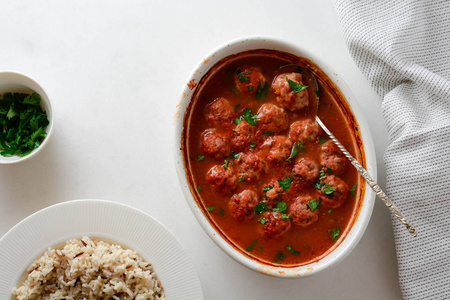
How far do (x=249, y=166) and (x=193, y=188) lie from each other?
0.39m

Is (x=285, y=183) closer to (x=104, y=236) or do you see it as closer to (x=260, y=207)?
(x=260, y=207)

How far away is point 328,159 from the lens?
127 inches

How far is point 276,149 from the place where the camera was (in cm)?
320

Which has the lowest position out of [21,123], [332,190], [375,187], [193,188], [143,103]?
[375,187]

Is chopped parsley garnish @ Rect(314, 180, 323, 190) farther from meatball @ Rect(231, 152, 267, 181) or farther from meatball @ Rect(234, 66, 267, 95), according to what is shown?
meatball @ Rect(234, 66, 267, 95)

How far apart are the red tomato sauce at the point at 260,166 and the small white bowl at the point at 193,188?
5cm

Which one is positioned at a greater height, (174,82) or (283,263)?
(174,82)

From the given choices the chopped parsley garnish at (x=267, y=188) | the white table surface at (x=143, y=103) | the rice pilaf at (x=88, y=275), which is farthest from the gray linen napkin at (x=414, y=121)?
the rice pilaf at (x=88, y=275)

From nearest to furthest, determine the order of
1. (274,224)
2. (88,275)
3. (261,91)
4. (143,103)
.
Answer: (88,275)
(274,224)
(261,91)
(143,103)

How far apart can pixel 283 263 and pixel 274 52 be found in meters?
1.39

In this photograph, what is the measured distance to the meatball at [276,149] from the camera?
318 cm

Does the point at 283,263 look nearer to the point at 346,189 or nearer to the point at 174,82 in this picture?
the point at 346,189

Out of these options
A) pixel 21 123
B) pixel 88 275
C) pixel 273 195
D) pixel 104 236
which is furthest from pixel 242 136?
pixel 21 123

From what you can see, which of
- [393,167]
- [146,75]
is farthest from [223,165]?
[393,167]
